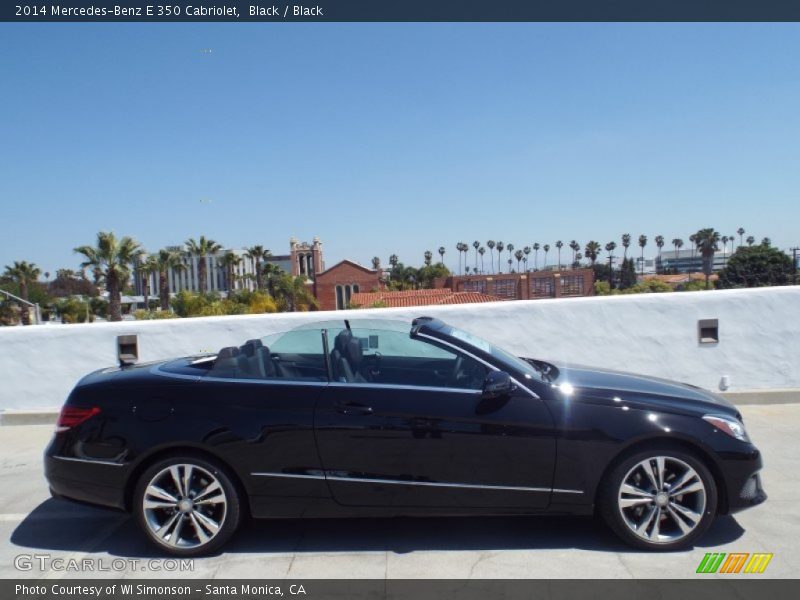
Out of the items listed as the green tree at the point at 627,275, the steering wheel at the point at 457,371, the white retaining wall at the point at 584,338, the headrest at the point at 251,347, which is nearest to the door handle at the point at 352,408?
the steering wheel at the point at 457,371

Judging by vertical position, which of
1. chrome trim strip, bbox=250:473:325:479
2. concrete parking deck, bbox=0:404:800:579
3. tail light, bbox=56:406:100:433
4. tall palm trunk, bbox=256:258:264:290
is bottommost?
concrete parking deck, bbox=0:404:800:579

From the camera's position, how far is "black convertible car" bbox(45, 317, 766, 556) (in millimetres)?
3895

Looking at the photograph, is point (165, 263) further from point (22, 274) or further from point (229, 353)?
point (229, 353)

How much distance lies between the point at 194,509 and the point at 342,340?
4.53 feet

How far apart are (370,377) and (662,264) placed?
5007 inches

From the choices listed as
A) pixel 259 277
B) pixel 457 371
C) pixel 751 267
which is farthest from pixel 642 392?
pixel 259 277

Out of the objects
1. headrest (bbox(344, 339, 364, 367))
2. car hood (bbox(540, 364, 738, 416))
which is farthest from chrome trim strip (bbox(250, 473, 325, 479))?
car hood (bbox(540, 364, 738, 416))

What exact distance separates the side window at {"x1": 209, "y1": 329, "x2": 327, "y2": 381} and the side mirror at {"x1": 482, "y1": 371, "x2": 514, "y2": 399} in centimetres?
101

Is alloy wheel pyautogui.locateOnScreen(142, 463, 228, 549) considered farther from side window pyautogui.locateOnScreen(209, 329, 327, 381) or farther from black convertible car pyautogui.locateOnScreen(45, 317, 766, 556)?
side window pyautogui.locateOnScreen(209, 329, 327, 381)

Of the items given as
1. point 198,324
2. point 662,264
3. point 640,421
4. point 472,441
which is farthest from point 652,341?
point 662,264

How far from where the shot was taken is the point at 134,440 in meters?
3.98

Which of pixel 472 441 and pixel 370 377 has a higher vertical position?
pixel 370 377
